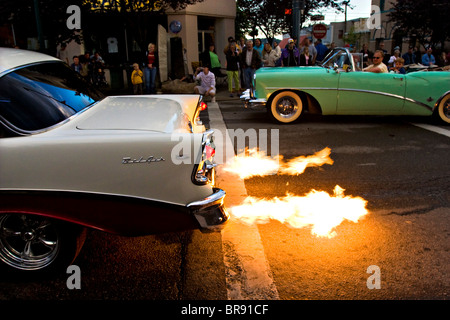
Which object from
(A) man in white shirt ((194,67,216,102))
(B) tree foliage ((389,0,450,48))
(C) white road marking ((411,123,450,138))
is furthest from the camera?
(B) tree foliage ((389,0,450,48))

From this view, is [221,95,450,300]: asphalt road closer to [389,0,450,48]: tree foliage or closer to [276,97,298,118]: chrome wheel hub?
[276,97,298,118]: chrome wheel hub

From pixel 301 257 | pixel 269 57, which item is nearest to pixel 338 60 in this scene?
pixel 269 57

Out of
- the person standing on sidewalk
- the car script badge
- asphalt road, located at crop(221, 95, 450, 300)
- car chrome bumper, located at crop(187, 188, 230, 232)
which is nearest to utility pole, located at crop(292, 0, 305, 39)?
the person standing on sidewalk

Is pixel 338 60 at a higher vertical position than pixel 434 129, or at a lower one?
higher

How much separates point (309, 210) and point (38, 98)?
2.76 metres

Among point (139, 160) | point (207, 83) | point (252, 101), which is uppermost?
point (139, 160)

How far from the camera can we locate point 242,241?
11.2ft

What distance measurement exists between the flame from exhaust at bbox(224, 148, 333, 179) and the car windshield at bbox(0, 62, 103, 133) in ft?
7.99

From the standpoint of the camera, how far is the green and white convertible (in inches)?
312

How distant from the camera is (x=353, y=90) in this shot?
8000 millimetres

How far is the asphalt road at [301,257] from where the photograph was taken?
8.93ft

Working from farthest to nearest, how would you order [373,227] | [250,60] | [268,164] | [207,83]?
[250,60]
[207,83]
[268,164]
[373,227]

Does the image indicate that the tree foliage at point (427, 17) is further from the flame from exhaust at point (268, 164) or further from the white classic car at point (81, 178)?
the white classic car at point (81, 178)

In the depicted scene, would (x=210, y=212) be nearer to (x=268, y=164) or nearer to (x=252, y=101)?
(x=268, y=164)
